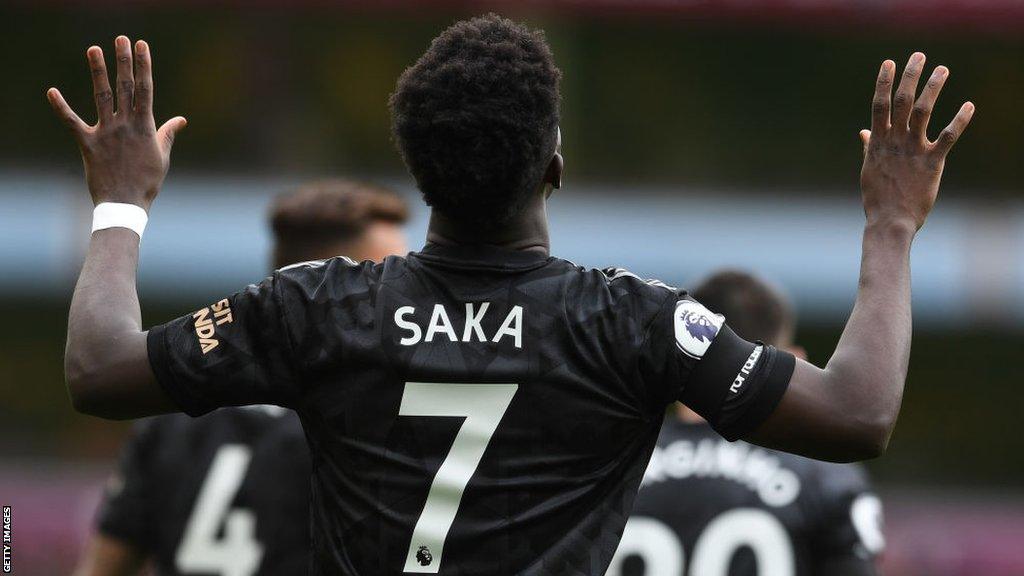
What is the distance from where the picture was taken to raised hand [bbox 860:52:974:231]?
2.45m

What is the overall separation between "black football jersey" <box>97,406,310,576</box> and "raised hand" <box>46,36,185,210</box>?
1.52 metres

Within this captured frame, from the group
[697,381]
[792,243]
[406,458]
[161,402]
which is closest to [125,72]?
[161,402]

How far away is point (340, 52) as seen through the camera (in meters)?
15.4

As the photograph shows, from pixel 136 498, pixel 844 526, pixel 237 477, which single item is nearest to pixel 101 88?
pixel 237 477

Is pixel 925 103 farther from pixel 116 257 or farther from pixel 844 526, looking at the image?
pixel 844 526

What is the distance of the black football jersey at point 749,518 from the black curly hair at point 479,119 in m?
1.87

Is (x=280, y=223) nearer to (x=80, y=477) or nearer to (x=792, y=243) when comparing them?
(x=80, y=477)

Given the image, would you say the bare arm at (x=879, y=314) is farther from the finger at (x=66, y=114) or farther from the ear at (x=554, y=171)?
the finger at (x=66, y=114)

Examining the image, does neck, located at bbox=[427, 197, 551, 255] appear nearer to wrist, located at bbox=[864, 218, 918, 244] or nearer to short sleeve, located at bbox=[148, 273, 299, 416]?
short sleeve, located at bbox=[148, 273, 299, 416]

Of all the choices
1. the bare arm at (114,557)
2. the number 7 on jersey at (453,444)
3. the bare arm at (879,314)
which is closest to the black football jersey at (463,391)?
the number 7 on jersey at (453,444)

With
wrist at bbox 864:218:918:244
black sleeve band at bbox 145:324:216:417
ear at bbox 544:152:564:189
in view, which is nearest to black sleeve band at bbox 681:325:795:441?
wrist at bbox 864:218:918:244

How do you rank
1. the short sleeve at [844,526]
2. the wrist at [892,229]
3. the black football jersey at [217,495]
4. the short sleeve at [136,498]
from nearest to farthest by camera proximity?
the wrist at [892,229]
the black football jersey at [217,495]
the short sleeve at [844,526]
the short sleeve at [136,498]

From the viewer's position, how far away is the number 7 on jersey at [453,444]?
2.38m

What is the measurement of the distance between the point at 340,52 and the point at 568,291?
1331cm
